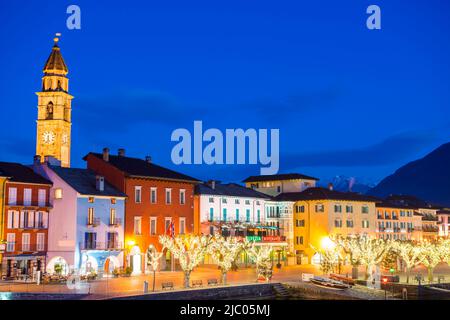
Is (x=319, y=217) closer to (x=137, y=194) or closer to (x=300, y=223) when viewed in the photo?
(x=300, y=223)

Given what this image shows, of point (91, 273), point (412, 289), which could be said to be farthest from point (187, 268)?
point (412, 289)

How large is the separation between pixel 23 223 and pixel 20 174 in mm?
5266

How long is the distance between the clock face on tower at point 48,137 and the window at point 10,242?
7371 centimetres

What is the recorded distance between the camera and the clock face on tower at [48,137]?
138m

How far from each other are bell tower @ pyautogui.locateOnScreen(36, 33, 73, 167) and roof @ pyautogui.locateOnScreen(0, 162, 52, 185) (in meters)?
64.9

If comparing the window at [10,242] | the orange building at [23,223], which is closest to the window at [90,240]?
the orange building at [23,223]

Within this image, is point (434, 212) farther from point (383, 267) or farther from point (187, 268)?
point (187, 268)

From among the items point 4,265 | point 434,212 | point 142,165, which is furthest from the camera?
point 434,212

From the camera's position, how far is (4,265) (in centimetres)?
6469

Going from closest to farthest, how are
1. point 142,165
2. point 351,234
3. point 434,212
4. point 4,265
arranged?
point 4,265 < point 142,165 < point 351,234 < point 434,212

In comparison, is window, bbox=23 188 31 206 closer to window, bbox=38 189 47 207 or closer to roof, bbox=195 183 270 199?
window, bbox=38 189 47 207
